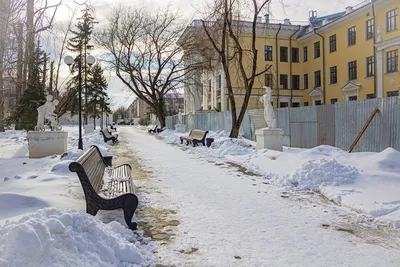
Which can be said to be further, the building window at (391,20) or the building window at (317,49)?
the building window at (317,49)

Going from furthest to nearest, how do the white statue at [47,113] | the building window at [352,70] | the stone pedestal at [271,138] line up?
the building window at [352,70] → the white statue at [47,113] → the stone pedestal at [271,138]

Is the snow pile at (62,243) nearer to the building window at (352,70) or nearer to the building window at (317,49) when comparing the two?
the building window at (352,70)

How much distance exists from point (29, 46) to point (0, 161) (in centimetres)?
526

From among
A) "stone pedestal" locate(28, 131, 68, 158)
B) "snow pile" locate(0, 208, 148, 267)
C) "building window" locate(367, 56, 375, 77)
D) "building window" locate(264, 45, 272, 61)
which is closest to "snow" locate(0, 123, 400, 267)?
"snow pile" locate(0, 208, 148, 267)

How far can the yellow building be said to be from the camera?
97.6 ft

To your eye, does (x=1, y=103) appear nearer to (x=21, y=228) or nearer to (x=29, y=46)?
(x=29, y=46)

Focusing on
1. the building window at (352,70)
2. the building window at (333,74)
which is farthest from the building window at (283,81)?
the building window at (352,70)

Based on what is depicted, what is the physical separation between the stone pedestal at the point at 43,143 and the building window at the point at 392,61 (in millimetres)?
27715

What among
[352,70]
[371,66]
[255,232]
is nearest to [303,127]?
[255,232]

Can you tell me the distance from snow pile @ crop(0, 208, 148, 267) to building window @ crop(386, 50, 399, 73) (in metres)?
31.0

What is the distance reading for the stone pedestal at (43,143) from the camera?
43.0 feet

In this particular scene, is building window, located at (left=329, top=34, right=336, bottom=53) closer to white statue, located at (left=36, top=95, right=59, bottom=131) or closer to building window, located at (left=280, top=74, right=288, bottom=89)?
building window, located at (left=280, top=74, right=288, bottom=89)

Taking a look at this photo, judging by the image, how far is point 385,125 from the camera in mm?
11539

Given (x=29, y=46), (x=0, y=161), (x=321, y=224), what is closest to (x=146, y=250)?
(x=321, y=224)
